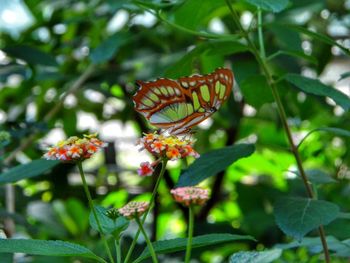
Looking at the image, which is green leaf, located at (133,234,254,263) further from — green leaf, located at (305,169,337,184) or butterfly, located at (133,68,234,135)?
green leaf, located at (305,169,337,184)

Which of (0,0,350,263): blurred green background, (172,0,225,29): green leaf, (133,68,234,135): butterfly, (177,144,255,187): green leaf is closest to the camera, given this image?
(133,68,234,135): butterfly

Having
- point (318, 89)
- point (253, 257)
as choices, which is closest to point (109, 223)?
point (253, 257)

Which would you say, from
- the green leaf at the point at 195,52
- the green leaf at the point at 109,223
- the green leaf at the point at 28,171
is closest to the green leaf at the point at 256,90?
the green leaf at the point at 195,52

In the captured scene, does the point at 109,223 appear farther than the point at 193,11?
No

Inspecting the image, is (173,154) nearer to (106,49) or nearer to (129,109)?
(106,49)

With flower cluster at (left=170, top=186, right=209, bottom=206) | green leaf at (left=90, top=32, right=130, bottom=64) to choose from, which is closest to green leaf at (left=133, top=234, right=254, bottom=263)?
flower cluster at (left=170, top=186, right=209, bottom=206)
